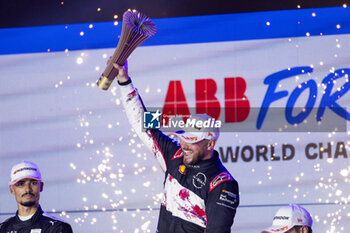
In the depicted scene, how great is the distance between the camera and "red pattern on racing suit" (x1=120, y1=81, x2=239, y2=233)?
10.8 ft

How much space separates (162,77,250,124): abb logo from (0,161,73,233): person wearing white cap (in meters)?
1.28

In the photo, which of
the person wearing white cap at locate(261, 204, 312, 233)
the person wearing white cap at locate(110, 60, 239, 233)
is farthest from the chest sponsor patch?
the person wearing white cap at locate(261, 204, 312, 233)

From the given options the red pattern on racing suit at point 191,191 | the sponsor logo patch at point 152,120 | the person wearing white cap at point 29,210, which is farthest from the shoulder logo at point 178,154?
the person wearing white cap at point 29,210

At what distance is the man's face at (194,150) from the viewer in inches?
138

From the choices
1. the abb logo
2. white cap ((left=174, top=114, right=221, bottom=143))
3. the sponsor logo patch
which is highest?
the abb logo

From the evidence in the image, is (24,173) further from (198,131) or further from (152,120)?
(198,131)

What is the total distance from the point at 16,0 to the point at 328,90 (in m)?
2.85

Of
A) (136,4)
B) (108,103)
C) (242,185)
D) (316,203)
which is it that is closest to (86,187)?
(108,103)

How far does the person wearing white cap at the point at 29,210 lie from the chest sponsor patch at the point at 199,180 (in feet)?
3.12

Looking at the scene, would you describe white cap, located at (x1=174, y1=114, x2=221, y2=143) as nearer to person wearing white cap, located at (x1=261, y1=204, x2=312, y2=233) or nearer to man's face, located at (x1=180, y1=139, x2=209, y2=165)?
man's face, located at (x1=180, y1=139, x2=209, y2=165)

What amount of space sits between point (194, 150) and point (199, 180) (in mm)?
195

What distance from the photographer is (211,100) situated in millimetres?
4680

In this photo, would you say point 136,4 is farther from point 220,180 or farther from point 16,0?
point 220,180

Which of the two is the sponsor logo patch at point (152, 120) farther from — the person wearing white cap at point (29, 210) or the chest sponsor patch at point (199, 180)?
the person wearing white cap at point (29, 210)
